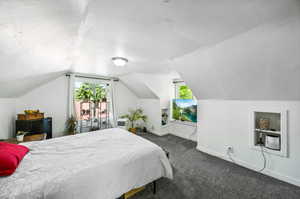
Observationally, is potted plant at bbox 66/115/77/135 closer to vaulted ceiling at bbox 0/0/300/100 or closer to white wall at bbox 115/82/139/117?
white wall at bbox 115/82/139/117

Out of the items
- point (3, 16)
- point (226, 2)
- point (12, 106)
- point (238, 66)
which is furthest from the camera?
point (12, 106)

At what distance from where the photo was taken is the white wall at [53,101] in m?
3.23

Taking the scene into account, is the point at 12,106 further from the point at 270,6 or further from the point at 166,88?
the point at 270,6

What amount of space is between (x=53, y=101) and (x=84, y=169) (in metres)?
3.32

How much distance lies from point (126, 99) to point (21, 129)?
3230 millimetres

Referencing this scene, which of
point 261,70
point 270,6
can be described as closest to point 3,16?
point 270,6

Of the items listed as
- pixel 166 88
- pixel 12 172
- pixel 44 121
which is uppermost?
pixel 166 88

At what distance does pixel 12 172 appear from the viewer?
1.18 m

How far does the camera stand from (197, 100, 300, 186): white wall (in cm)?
197

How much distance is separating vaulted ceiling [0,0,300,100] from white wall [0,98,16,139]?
3.25ft

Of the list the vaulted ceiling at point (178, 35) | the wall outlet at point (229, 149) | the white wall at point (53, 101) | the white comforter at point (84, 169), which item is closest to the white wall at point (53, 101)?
the white wall at point (53, 101)

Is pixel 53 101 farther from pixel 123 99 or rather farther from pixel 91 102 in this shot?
pixel 123 99

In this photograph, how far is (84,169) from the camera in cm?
127

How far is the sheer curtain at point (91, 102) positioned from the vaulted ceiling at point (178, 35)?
2.10 meters
